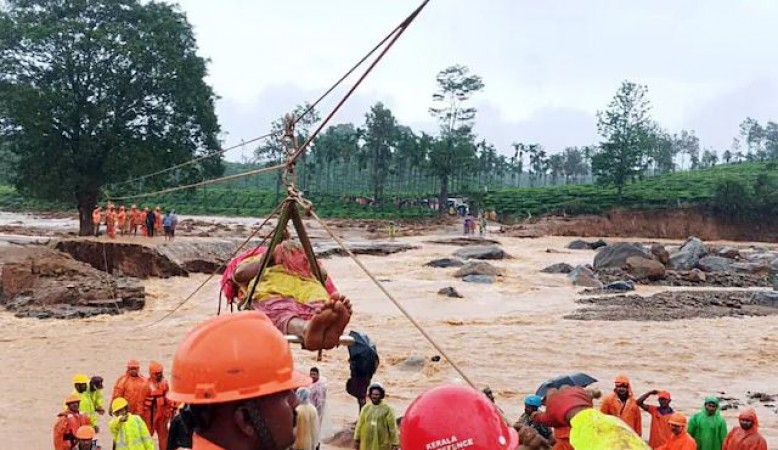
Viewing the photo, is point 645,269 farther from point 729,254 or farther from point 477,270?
point 729,254

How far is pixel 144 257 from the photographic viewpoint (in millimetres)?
25375

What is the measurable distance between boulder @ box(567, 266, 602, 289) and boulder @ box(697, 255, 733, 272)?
632 cm

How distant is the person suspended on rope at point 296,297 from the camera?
5211mm

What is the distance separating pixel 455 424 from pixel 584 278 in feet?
88.3

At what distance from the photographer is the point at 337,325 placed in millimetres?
5234

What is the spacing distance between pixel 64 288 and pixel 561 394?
20.6 meters

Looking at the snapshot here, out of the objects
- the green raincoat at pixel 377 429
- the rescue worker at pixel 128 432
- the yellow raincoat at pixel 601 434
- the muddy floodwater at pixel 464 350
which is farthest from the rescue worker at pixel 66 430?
the yellow raincoat at pixel 601 434

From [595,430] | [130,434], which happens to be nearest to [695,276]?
[130,434]

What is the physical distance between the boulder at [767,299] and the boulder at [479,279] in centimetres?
853

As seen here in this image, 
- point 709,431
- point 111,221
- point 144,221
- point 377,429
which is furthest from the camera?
point 144,221

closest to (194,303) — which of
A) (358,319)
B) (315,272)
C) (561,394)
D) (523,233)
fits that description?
(358,319)

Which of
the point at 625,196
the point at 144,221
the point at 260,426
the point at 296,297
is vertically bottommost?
the point at 144,221

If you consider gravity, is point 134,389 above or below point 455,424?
below

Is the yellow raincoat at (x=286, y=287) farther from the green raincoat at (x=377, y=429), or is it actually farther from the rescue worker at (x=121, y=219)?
the rescue worker at (x=121, y=219)
